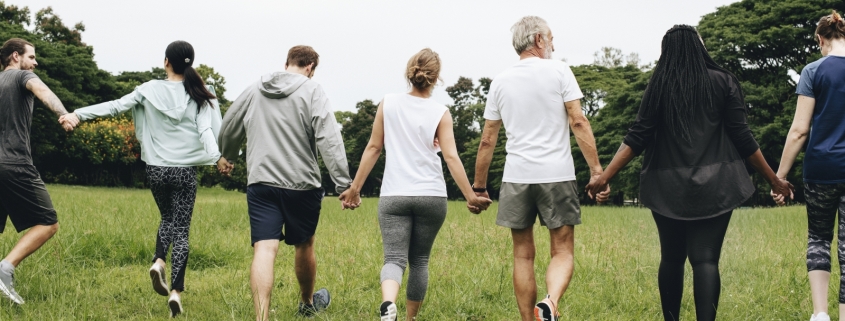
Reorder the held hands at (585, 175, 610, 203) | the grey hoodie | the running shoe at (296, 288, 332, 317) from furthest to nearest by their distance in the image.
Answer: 1. the running shoe at (296, 288, 332, 317)
2. the grey hoodie
3. the held hands at (585, 175, 610, 203)

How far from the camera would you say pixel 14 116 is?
215 inches

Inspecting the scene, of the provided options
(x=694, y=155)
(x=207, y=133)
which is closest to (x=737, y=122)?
(x=694, y=155)

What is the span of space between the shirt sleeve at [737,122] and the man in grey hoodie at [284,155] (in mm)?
2460

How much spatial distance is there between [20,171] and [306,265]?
2.36m

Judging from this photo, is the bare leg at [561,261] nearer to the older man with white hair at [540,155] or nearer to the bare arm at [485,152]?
the older man with white hair at [540,155]

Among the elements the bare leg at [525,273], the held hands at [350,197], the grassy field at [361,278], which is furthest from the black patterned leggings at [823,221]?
the held hands at [350,197]

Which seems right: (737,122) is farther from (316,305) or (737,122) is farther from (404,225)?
(316,305)

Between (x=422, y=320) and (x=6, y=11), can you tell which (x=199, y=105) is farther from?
(x=6, y=11)

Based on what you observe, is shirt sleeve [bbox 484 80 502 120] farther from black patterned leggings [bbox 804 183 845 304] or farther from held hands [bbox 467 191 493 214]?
black patterned leggings [bbox 804 183 845 304]

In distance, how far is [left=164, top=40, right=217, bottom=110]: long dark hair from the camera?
5379 mm

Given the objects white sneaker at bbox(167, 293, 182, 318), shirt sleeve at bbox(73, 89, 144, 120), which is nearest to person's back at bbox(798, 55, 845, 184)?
white sneaker at bbox(167, 293, 182, 318)

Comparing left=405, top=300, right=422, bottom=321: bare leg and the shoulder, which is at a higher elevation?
the shoulder

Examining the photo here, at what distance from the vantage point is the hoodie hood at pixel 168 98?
532 cm

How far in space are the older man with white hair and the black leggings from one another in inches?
19.8
